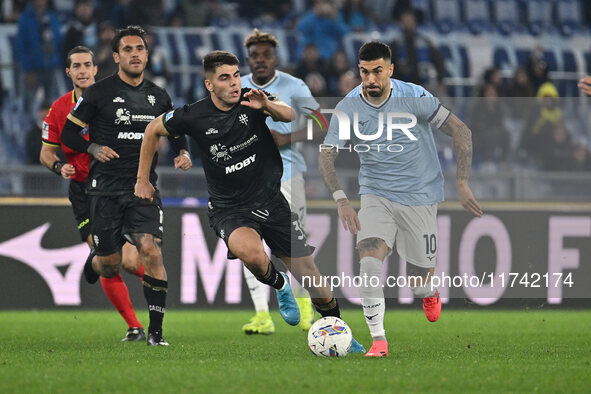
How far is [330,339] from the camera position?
7.44m

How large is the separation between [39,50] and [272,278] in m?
7.48

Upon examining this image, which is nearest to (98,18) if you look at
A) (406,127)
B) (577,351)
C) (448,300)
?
(448,300)

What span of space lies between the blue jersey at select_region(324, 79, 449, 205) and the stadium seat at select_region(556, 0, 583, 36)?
1263 cm

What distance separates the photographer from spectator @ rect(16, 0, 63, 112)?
532 inches

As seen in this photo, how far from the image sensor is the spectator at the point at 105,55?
1352 centimetres

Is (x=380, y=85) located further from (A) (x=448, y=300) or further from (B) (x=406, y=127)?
(A) (x=448, y=300)

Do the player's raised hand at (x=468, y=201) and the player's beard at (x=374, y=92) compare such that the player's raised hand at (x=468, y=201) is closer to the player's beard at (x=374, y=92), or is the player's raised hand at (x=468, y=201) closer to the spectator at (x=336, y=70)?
the player's beard at (x=374, y=92)

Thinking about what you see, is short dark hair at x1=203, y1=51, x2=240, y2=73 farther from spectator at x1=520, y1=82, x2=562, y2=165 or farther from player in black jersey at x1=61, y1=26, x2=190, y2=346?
spectator at x1=520, y1=82, x2=562, y2=165

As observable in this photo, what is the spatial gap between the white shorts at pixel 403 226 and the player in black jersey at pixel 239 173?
21.0 inches

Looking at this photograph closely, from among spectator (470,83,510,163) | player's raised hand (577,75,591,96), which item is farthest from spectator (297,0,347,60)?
player's raised hand (577,75,591,96)

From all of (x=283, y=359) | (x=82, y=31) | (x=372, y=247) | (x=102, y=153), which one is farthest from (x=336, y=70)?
(x=283, y=359)

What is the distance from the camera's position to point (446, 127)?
26.4 ft

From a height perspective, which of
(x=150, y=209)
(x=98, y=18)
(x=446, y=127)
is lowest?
(x=150, y=209)

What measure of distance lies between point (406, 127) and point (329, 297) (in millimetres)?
1386
